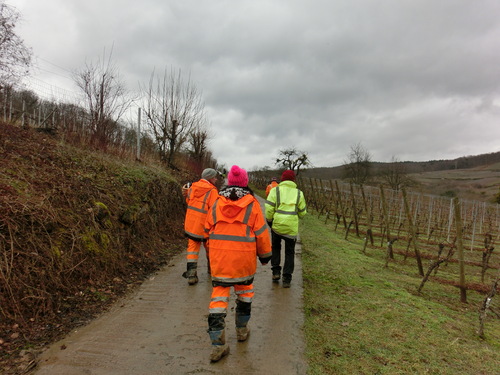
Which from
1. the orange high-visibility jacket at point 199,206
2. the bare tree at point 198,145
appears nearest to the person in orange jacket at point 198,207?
the orange high-visibility jacket at point 199,206

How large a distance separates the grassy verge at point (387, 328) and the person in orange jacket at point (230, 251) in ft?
2.71

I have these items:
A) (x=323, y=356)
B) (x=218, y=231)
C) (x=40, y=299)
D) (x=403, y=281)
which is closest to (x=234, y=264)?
(x=218, y=231)

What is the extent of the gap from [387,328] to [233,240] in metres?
2.17

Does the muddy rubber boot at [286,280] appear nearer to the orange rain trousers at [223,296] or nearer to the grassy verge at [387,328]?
the grassy verge at [387,328]

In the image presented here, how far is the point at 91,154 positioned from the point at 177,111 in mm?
6756

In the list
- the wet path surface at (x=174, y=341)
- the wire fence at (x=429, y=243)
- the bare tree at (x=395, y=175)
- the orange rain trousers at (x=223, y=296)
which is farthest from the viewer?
the bare tree at (x=395, y=175)

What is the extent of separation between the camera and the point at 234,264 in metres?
2.61

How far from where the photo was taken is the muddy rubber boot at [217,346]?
2502mm

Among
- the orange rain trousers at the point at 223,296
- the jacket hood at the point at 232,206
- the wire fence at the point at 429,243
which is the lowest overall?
the wire fence at the point at 429,243

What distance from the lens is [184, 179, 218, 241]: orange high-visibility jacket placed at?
4328 millimetres

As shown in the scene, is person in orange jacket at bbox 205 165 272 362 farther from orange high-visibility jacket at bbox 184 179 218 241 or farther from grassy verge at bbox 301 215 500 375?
orange high-visibility jacket at bbox 184 179 218 241

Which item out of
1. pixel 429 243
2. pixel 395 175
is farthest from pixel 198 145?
pixel 395 175

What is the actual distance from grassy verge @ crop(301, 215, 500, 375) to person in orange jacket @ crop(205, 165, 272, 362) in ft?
2.71

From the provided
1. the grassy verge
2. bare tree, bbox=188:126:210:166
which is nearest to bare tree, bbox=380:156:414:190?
bare tree, bbox=188:126:210:166
